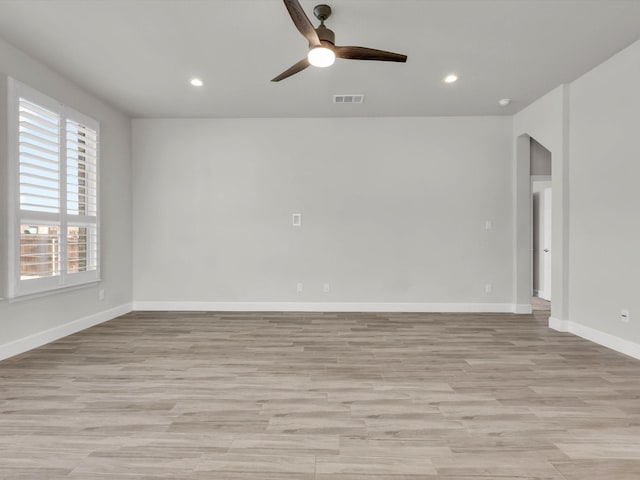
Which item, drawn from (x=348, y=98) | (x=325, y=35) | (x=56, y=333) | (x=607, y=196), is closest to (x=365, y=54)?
(x=325, y=35)

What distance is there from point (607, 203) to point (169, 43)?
181 inches

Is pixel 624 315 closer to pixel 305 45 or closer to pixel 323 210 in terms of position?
pixel 323 210

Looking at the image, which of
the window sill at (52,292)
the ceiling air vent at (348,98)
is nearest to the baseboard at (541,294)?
the ceiling air vent at (348,98)

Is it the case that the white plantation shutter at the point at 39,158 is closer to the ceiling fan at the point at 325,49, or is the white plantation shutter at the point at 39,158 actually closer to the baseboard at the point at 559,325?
the ceiling fan at the point at 325,49

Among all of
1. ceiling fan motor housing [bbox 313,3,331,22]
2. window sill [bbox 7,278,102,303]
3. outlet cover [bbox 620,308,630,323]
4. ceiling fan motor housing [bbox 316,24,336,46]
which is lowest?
outlet cover [bbox 620,308,630,323]

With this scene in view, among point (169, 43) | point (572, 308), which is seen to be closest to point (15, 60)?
A: point (169, 43)

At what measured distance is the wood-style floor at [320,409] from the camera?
1683mm

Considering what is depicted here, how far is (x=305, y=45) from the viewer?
319 cm

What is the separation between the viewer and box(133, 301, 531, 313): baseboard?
16.8 ft

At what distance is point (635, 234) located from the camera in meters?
3.23

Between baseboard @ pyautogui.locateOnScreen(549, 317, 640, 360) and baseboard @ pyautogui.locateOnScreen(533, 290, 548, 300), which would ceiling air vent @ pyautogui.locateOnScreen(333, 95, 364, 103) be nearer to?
baseboard @ pyautogui.locateOnScreen(549, 317, 640, 360)

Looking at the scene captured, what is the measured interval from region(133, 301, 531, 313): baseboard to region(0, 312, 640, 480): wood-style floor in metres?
1.30

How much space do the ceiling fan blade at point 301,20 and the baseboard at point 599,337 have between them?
3910 mm

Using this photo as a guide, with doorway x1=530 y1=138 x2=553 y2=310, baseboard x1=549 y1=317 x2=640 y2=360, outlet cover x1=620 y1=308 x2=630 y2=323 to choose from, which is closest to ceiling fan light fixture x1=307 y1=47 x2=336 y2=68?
outlet cover x1=620 y1=308 x2=630 y2=323
